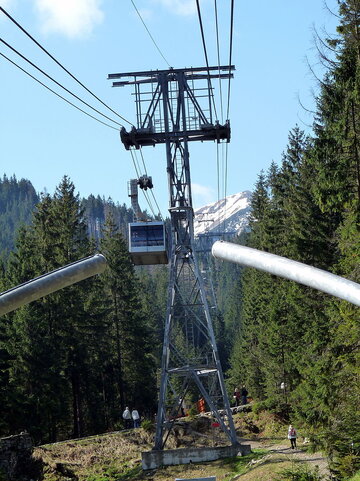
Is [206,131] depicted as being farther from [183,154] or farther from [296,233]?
[296,233]

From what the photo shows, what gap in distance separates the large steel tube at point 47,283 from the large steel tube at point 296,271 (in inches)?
56.2

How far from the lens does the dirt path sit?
25750mm

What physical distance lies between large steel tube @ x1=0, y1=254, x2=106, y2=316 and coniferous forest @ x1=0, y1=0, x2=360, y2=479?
12024mm

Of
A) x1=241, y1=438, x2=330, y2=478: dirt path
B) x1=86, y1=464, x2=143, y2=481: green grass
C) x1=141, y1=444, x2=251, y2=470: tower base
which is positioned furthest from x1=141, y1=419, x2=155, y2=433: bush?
x1=141, y1=444, x2=251, y2=470: tower base

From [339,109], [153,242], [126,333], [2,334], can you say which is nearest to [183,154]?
[153,242]

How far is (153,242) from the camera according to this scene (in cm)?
3209

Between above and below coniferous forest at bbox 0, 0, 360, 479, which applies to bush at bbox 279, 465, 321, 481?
below

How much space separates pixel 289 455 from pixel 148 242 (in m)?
9.56

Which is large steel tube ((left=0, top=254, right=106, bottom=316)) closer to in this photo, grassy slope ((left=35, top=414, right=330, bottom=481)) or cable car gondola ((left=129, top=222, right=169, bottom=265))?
grassy slope ((left=35, top=414, right=330, bottom=481))

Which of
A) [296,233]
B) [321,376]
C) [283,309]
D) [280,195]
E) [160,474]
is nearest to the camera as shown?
[321,376]

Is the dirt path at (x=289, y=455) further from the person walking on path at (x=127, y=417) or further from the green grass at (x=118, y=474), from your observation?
the person walking on path at (x=127, y=417)

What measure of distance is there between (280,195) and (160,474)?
2915cm

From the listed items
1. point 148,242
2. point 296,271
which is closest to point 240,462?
point 148,242

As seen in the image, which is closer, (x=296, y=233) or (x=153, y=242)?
(x=153, y=242)
